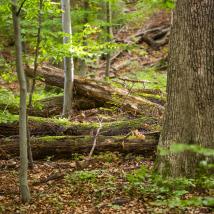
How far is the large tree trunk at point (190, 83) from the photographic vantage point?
17.8 ft

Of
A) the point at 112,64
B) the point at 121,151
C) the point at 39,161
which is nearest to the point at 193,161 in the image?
the point at 121,151

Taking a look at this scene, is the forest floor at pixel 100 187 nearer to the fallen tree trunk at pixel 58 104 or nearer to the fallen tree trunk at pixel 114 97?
the fallen tree trunk at pixel 114 97

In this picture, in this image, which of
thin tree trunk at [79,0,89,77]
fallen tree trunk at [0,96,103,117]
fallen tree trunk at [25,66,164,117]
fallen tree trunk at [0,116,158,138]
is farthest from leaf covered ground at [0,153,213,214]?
thin tree trunk at [79,0,89,77]

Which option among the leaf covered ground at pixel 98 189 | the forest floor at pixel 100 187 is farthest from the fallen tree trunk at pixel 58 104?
the leaf covered ground at pixel 98 189

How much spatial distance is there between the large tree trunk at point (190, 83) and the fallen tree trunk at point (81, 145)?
1.85m

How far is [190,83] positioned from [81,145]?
3.01m

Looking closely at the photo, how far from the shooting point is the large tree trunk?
17.8ft

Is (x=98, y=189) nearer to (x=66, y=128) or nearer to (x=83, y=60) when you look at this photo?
(x=66, y=128)

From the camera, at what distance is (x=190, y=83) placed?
5523 millimetres

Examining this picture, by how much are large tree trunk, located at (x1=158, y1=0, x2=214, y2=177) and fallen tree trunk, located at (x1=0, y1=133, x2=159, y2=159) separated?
1.85 m

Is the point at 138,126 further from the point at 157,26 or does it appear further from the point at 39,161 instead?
the point at 157,26

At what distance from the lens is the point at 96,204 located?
5551 millimetres

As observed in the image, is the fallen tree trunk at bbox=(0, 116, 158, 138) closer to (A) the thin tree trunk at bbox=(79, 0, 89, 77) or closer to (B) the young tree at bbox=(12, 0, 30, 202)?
(B) the young tree at bbox=(12, 0, 30, 202)

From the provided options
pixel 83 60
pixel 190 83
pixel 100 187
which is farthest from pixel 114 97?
pixel 190 83
